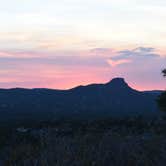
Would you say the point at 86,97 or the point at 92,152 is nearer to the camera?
the point at 92,152

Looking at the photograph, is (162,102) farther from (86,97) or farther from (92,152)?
(86,97)

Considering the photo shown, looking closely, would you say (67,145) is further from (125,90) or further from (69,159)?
(125,90)

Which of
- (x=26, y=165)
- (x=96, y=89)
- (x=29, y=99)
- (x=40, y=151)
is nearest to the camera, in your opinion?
(x=26, y=165)

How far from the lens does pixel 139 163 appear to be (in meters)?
8.62

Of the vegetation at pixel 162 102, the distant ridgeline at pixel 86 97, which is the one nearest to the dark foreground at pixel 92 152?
the vegetation at pixel 162 102

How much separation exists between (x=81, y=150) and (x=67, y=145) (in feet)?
0.74

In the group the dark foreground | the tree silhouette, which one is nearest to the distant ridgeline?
the tree silhouette

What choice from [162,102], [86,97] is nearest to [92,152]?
[162,102]

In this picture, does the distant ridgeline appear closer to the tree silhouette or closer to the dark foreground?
the tree silhouette

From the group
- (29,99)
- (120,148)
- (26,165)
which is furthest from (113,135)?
(29,99)

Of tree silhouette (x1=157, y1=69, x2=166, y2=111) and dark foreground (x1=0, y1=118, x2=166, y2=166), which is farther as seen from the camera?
tree silhouette (x1=157, y1=69, x2=166, y2=111)

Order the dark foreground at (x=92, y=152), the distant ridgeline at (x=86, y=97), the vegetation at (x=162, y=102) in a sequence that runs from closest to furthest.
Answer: the dark foreground at (x=92, y=152) < the vegetation at (x=162, y=102) < the distant ridgeline at (x=86, y=97)

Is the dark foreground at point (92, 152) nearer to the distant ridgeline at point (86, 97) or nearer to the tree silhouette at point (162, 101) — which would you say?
the tree silhouette at point (162, 101)

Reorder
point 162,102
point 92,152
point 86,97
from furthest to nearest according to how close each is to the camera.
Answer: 1. point 86,97
2. point 162,102
3. point 92,152
